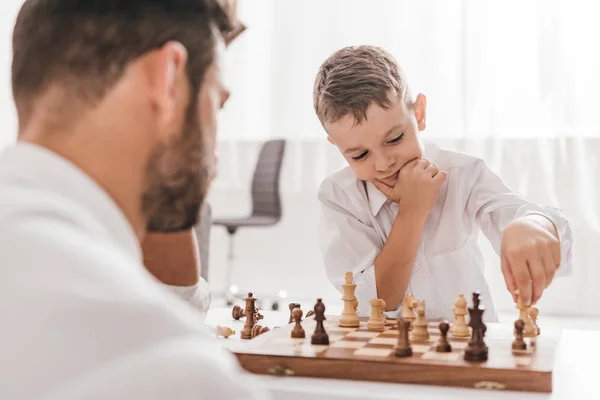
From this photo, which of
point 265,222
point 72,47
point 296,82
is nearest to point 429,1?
point 296,82

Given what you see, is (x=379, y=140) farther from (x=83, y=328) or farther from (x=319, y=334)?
(x=83, y=328)

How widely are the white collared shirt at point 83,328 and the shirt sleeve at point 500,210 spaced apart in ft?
4.23

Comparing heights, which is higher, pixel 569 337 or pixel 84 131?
pixel 84 131

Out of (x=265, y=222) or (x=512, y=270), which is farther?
(x=265, y=222)

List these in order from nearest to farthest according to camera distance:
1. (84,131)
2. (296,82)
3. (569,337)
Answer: (84,131) < (569,337) < (296,82)

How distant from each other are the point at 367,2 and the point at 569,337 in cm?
389

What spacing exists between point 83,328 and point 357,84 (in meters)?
1.37

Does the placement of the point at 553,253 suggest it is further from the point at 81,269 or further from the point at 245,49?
the point at 245,49

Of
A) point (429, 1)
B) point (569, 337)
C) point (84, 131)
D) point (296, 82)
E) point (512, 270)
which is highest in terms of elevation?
point (429, 1)

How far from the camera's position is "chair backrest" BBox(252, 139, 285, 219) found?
5016 mm

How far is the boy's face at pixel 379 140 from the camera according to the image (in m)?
1.74

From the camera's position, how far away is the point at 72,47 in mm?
696

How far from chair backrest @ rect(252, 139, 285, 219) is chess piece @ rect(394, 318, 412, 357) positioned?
380 cm

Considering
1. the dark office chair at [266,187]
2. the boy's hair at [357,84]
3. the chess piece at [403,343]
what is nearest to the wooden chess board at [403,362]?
the chess piece at [403,343]
